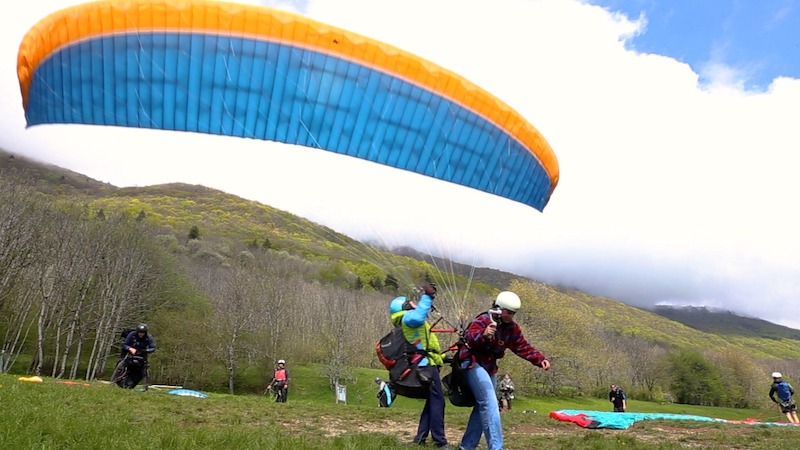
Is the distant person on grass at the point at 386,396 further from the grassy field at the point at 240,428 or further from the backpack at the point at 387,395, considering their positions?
the grassy field at the point at 240,428

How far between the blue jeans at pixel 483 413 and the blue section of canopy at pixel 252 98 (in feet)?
14.1

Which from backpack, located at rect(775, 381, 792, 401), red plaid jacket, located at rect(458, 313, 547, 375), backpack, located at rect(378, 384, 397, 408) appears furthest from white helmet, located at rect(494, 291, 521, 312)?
backpack, located at rect(775, 381, 792, 401)

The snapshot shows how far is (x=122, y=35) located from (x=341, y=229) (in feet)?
14.0

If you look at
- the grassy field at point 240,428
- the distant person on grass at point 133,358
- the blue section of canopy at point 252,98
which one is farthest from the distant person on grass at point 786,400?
the distant person on grass at point 133,358

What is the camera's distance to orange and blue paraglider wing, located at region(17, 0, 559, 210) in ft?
21.9

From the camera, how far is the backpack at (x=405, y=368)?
5.09 m

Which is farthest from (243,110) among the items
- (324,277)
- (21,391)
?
(324,277)

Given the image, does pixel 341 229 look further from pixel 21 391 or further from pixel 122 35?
pixel 21 391

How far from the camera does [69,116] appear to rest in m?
7.48

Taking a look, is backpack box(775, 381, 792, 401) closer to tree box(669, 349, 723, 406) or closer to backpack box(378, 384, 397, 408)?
backpack box(378, 384, 397, 408)

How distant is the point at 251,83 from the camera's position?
711cm

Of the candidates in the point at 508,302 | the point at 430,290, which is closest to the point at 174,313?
the point at 430,290

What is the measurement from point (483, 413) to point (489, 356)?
57 cm

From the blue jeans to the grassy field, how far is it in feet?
2.38
